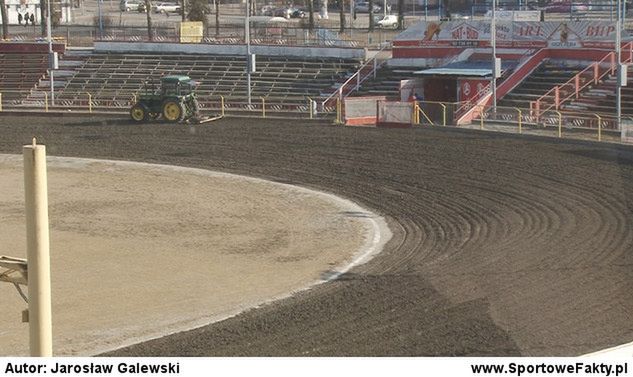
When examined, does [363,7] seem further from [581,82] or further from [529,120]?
[529,120]

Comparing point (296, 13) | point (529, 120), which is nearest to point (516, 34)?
point (529, 120)

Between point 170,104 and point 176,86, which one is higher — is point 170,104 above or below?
below

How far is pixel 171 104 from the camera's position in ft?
140

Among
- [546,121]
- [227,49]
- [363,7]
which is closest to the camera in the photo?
[546,121]

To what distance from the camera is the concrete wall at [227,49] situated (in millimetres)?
54125

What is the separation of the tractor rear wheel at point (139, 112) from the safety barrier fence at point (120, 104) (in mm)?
3304

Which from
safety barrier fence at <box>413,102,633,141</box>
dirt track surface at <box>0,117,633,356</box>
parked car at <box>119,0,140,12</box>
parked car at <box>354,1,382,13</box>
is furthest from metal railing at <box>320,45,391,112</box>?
parked car at <box>119,0,140,12</box>

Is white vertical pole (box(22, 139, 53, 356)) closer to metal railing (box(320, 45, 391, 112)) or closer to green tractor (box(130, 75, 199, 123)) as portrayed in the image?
green tractor (box(130, 75, 199, 123))

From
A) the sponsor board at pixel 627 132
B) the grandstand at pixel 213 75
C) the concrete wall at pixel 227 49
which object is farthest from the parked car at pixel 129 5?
the sponsor board at pixel 627 132

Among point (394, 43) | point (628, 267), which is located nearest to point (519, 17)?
point (394, 43)

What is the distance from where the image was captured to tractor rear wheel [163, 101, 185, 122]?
42.5 m

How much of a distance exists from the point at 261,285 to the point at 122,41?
138 feet

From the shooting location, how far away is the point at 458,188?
2878 centimetres

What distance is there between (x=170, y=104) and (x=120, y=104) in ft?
30.4
